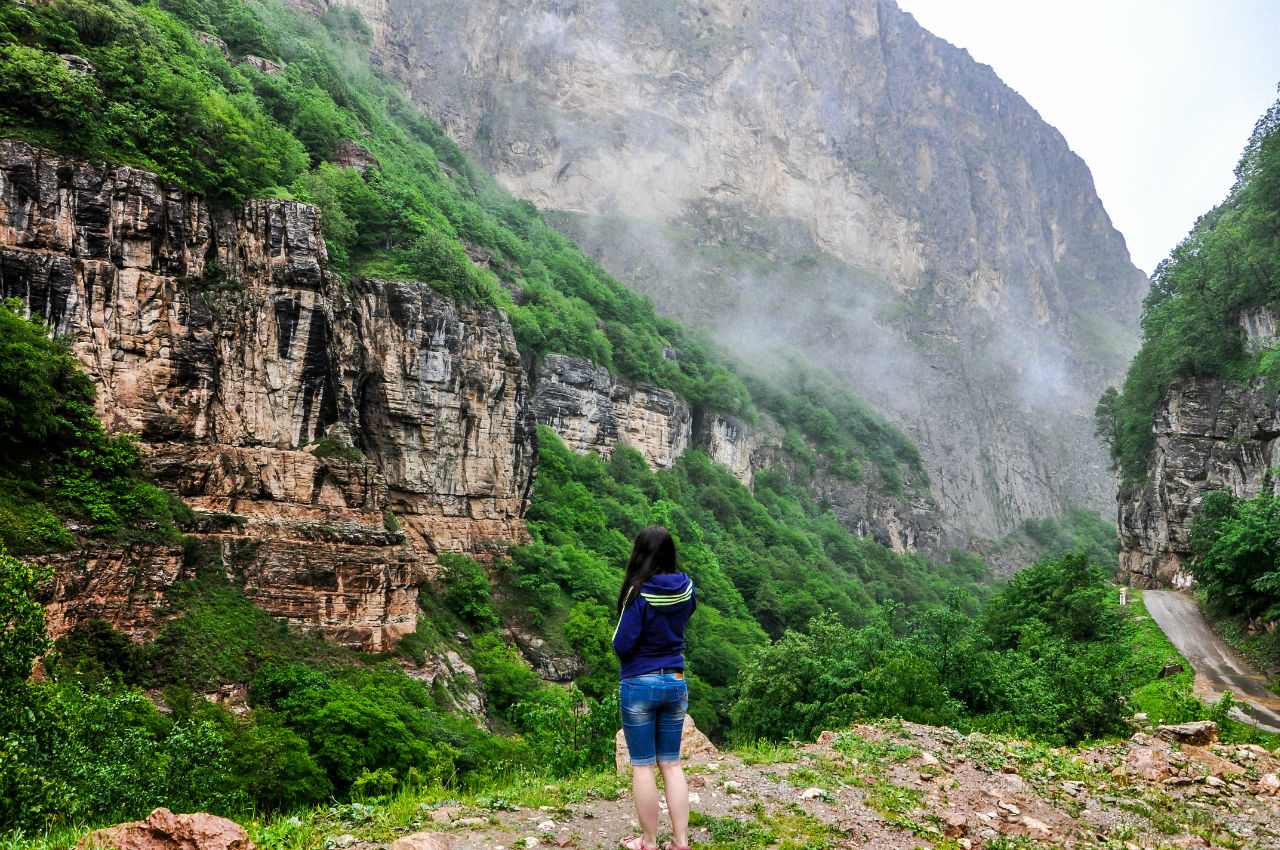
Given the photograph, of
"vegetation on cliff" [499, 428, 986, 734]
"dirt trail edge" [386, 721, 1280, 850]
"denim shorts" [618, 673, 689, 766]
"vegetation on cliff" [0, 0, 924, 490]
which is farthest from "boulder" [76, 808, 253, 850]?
"vegetation on cliff" [0, 0, 924, 490]

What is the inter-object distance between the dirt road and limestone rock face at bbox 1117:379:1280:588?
235 inches

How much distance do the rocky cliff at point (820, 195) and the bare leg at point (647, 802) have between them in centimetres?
11568

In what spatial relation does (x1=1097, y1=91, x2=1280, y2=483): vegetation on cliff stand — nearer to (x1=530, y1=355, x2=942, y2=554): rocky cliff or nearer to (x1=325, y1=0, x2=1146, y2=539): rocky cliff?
(x1=530, y1=355, x2=942, y2=554): rocky cliff

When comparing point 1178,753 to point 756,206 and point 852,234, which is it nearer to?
point 756,206

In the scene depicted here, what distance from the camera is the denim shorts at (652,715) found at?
5016mm

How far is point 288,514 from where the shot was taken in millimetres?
26234

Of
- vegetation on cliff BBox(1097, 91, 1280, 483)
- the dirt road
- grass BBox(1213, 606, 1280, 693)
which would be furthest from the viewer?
vegetation on cliff BBox(1097, 91, 1280, 483)

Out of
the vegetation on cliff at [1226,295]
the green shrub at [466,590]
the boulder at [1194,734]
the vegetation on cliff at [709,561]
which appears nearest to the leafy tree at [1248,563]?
the vegetation on cliff at [709,561]

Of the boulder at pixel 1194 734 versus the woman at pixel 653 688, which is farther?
the boulder at pixel 1194 734

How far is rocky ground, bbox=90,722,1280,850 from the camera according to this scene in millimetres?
5949

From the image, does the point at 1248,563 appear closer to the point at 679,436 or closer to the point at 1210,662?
the point at 1210,662

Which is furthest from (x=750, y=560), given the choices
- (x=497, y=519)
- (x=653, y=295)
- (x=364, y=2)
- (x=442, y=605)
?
(x=364, y=2)

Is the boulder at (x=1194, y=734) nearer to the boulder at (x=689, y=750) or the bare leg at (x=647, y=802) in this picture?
the boulder at (x=689, y=750)

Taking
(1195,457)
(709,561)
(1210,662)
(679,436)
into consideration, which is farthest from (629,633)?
(679,436)
